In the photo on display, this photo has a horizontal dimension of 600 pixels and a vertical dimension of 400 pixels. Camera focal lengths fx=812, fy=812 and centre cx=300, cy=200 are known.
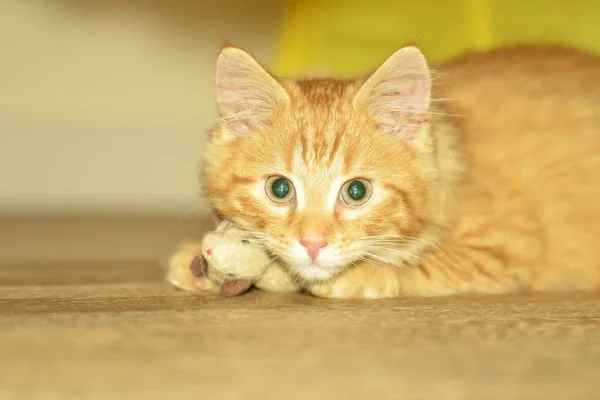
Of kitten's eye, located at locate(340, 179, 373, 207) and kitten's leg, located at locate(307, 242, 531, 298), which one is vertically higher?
kitten's eye, located at locate(340, 179, 373, 207)

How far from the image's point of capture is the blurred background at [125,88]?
3.57m

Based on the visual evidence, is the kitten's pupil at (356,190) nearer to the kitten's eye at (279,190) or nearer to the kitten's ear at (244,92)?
the kitten's eye at (279,190)

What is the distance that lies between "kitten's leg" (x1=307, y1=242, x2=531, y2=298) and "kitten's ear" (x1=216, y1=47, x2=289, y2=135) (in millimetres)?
408

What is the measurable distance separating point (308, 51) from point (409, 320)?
2.32 metres

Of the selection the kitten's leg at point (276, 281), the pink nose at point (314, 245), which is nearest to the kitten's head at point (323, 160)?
the pink nose at point (314, 245)

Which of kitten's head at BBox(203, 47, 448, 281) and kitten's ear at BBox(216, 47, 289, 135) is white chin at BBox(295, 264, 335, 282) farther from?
kitten's ear at BBox(216, 47, 289, 135)

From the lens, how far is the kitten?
172 centimetres

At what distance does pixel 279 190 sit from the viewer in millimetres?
1748

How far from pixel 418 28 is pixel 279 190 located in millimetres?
1764

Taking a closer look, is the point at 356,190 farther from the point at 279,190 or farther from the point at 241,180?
the point at 241,180

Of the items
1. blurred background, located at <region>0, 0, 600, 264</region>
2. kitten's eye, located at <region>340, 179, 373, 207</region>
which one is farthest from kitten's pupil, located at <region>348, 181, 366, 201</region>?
blurred background, located at <region>0, 0, 600, 264</region>

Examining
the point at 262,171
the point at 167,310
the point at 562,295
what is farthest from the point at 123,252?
the point at 562,295

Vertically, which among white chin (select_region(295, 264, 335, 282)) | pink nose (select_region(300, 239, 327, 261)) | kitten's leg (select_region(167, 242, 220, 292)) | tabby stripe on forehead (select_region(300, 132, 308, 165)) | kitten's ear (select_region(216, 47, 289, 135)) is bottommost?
kitten's leg (select_region(167, 242, 220, 292))

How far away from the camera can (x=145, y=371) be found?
1097 mm
